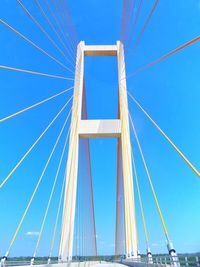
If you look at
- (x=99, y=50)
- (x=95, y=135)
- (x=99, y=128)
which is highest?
(x=99, y=50)

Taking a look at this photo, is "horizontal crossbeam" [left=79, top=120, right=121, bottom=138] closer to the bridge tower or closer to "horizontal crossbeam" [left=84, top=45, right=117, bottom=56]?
the bridge tower

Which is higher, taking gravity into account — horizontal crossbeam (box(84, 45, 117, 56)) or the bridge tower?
horizontal crossbeam (box(84, 45, 117, 56))

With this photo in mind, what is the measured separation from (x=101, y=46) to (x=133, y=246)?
8.05 metres

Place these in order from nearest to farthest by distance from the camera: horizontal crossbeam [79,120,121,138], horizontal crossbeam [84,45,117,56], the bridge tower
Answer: the bridge tower, horizontal crossbeam [79,120,121,138], horizontal crossbeam [84,45,117,56]

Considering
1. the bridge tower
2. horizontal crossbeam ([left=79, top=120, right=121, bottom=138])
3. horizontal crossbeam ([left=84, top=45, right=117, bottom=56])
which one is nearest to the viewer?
the bridge tower

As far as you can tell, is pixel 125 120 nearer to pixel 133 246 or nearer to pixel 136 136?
pixel 136 136

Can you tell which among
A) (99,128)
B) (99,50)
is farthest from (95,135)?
(99,50)

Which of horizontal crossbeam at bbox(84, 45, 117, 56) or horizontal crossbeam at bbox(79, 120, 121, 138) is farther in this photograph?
horizontal crossbeam at bbox(84, 45, 117, 56)

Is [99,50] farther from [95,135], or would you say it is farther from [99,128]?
[95,135]

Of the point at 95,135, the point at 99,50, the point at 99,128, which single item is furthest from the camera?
the point at 99,50

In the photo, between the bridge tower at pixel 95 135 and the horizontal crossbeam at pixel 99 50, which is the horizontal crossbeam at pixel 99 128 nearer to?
the bridge tower at pixel 95 135

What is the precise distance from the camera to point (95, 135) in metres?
10.3

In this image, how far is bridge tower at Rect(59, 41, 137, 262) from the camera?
26.5ft

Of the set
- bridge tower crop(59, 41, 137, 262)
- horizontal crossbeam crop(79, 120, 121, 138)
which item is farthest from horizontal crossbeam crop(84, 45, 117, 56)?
horizontal crossbeam crop(79, 120, 121, 138)
